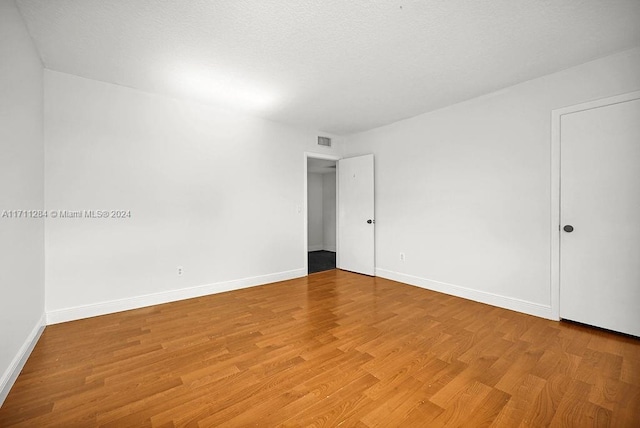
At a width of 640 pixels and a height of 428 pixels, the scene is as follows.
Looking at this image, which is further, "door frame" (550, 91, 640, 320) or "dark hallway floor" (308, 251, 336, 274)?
"dark hallway floor" (308, 251, 336, 274)

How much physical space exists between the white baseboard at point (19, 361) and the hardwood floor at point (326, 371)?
0.05 meters

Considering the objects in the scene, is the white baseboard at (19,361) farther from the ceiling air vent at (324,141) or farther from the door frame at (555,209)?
the door frame at (555,209)

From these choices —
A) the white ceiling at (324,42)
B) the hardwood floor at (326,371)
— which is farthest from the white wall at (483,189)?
the hardwood floor at (326,371)

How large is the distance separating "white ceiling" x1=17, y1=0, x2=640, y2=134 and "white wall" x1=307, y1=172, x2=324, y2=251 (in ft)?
14.6

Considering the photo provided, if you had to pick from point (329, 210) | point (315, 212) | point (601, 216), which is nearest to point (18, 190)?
point (601, 216)

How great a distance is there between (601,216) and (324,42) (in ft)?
10.1

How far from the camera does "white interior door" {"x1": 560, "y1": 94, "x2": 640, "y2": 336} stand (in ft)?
7.93

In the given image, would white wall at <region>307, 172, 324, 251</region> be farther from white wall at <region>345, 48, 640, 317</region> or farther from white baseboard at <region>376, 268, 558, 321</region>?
white baseboard at <region>376, 268, 558, 321</region>

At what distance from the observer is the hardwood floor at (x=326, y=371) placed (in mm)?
1549

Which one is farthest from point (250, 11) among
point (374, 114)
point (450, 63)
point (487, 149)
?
point (487, 149)

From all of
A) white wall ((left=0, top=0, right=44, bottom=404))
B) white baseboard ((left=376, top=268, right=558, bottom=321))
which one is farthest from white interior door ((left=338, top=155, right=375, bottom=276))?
white wall ((left=0, top=0, right=44, bottom=404))

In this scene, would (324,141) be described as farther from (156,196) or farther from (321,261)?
(156,196)

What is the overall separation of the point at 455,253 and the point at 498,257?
1.71 ft

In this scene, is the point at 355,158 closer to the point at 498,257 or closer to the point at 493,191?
the point at 493,191
